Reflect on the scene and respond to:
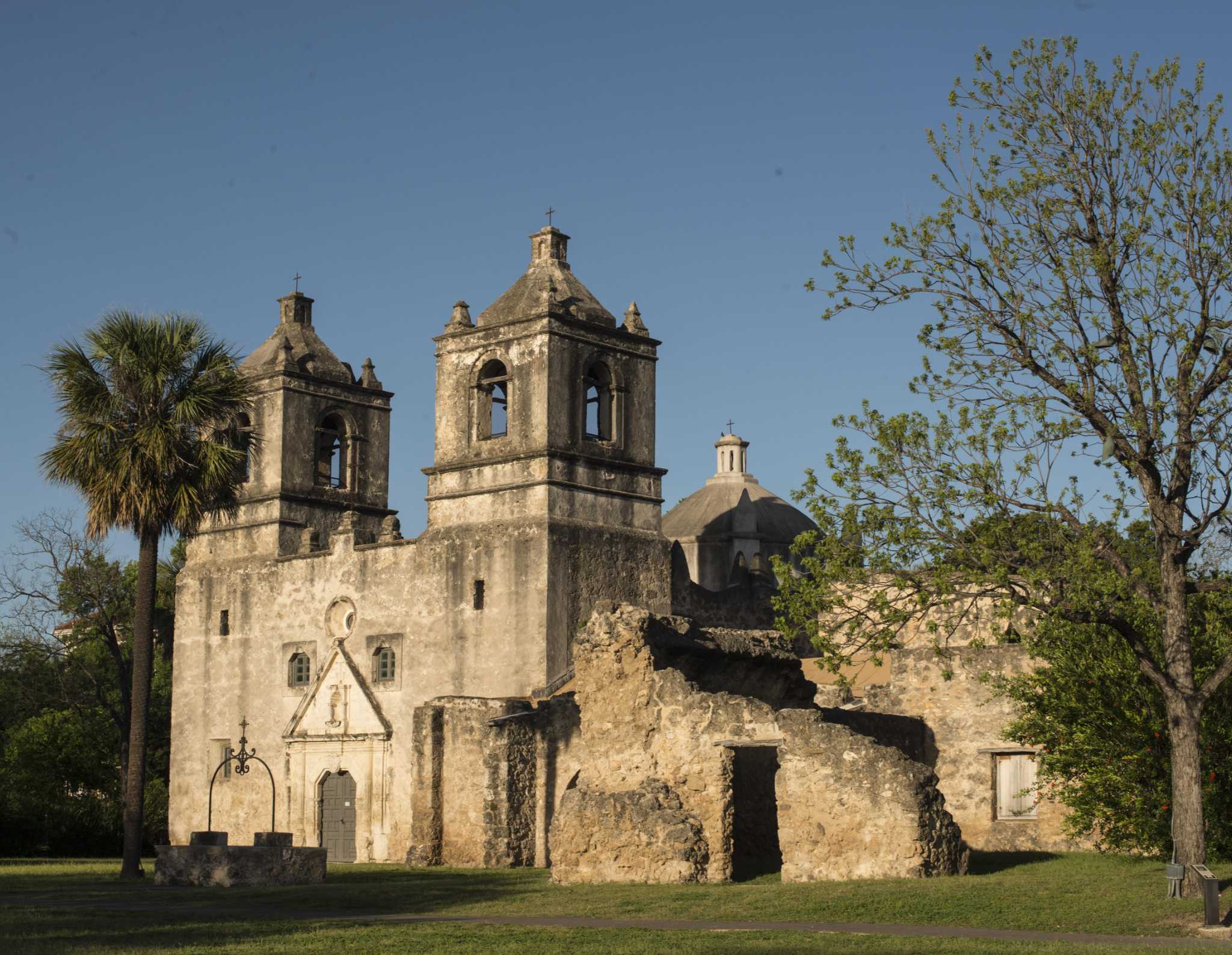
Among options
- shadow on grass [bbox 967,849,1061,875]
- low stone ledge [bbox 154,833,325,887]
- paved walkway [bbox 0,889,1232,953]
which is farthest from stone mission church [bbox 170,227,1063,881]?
paved walkway [bbox 0,889,1232,953]

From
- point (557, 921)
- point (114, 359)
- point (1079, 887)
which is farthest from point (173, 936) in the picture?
point (114, 359)

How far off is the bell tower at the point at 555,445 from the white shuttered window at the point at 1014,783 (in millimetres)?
9649

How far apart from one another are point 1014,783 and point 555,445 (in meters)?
12.1

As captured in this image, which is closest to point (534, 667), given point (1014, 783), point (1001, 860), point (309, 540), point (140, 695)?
point (309, 540)

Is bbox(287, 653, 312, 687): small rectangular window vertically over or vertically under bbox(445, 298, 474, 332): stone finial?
under

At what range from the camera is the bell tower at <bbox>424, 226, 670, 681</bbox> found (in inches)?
1337

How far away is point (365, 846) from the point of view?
3459 centimetres

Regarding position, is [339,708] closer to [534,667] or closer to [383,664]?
[383,664]

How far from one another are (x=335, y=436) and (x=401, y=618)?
7.63 m

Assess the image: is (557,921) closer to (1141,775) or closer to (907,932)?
(907,932)

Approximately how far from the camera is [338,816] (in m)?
35.7

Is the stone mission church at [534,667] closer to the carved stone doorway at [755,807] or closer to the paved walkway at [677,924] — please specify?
the carved stone doorway at [755,807]

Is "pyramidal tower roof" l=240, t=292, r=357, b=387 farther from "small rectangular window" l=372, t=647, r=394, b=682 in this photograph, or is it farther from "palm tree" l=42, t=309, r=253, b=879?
"palm tree" l=42, t=309, r=253, b=879

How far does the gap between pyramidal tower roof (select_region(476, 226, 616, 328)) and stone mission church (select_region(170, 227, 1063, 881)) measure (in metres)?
0.07
